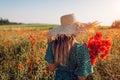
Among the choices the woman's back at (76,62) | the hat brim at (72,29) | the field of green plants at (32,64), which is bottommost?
the field of green plants at (32,64)

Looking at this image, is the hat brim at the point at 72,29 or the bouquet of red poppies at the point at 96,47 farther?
the bouquet of red poppies at the point at 96,47

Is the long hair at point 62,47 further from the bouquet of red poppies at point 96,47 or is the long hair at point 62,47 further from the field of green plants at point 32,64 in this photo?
the field of green plants at point 32,64

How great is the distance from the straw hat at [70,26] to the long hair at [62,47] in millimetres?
66

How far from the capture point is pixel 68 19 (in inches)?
148

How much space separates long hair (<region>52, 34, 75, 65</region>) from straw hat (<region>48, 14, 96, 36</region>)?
0.07 m

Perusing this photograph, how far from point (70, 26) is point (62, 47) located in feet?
0.89

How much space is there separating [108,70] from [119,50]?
1.57 m

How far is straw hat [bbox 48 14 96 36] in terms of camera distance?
3678mm

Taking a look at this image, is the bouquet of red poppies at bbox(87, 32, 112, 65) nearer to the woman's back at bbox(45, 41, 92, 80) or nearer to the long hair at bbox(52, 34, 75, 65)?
the woman's back at bbox(45, 41, 92, 80)

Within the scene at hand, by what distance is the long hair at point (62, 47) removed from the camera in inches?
141

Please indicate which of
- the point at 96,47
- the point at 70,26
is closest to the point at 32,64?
the point at 96,47

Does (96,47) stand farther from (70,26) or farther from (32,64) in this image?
(32,64)

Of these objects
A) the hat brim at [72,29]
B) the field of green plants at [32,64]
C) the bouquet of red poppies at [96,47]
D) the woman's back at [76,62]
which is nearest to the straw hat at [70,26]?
the hat brim at [72,29]

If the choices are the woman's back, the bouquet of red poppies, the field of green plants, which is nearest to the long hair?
the woman's back
